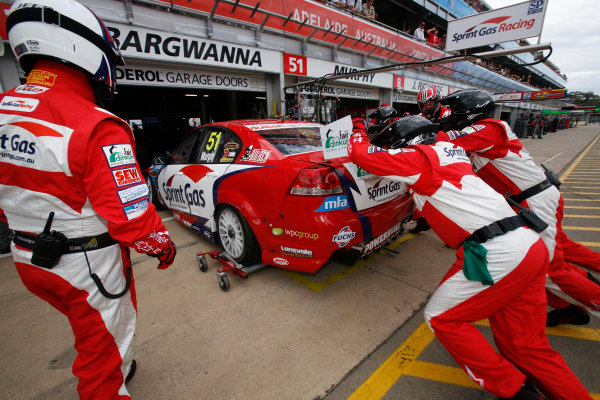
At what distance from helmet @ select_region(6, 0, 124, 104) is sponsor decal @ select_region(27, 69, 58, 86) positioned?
72 millimetres

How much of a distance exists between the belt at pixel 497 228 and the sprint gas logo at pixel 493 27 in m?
5.67

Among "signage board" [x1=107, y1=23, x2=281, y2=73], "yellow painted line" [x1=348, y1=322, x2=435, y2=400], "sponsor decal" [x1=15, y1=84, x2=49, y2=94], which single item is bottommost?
"yellow painted line" [x1=348, y1=322, x2=435, y2=400]

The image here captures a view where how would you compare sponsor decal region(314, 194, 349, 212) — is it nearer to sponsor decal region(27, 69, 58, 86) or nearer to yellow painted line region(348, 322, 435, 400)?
yellow painted line region(348, 322, 435, 400)

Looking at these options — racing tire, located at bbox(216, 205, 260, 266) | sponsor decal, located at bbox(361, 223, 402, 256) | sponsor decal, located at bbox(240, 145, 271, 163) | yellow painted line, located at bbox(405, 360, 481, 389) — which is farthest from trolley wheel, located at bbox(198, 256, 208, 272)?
yellow painted line, located at bbox(405, 360, 481, 389)

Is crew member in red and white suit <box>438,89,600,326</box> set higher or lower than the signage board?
lower

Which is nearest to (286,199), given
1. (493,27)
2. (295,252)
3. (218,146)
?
(295,252)

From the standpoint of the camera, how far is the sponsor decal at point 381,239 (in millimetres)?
2180

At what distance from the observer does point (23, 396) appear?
1.60 m

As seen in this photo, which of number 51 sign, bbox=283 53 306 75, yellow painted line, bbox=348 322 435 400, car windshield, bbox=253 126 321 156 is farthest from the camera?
number 51 sign, bbox=283 53 306 75

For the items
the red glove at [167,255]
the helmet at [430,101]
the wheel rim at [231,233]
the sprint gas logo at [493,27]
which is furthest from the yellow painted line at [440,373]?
the sprint gas logo at [493,27]

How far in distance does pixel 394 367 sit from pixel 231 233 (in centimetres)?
189

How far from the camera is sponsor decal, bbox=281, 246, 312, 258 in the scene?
85.2 inches

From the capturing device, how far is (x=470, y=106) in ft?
7.54

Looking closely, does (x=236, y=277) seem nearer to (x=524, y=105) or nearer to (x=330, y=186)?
(x=330, y=186)
